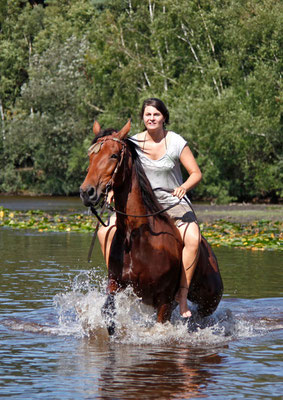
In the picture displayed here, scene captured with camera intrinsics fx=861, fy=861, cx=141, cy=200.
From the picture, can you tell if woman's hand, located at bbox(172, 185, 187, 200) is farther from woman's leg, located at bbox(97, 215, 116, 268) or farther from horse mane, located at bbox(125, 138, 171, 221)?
woman's leg, located at bbox(97, 215, 116, 268)

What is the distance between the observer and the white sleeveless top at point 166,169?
8.45m

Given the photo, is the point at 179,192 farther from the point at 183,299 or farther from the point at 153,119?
the point at 183,299

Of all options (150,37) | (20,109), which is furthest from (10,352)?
(20,109)

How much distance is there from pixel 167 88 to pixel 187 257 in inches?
1580

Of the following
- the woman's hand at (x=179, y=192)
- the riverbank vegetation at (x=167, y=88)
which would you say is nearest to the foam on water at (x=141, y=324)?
the woman's hand at (x=179, y=192)

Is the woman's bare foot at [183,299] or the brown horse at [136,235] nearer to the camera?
the brown horse at [136,235]

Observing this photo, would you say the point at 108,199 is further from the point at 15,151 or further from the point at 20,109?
the point at 20,109

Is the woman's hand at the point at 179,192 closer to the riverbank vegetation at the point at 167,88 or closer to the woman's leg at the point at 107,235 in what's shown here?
the woman's leg at the point at 107,235

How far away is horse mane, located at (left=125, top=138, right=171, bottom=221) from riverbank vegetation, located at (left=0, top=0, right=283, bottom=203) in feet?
107

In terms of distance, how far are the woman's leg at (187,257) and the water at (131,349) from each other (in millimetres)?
332

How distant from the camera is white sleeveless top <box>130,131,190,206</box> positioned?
8.45 meters

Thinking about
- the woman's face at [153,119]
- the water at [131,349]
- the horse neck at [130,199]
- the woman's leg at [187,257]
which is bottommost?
the water at [131,349]

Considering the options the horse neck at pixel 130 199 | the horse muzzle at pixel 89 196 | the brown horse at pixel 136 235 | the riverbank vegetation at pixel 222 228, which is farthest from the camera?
the riverbank vegetation at pixel 222 228

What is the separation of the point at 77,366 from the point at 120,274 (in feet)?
3.48
